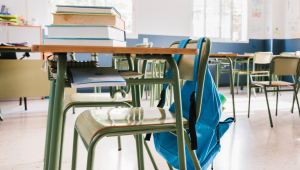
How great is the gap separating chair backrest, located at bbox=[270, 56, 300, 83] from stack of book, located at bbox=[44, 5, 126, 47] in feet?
7.79

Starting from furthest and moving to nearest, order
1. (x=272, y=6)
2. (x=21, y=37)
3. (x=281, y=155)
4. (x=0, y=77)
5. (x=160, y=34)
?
(x=272, y=6)
(x=160, y=34)
(x=21, y=37)
(x=0, y=77)
(x=281, y=155)

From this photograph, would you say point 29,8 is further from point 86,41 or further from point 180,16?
point 86,41

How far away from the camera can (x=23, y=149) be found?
2160mm

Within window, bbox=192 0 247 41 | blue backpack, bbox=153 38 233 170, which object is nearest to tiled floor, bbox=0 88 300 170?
blue backpack, bbox=153 38 233 170

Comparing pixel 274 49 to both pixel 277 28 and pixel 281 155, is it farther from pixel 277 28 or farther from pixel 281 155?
pixel 281 155

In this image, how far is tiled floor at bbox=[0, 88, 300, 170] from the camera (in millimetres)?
1830

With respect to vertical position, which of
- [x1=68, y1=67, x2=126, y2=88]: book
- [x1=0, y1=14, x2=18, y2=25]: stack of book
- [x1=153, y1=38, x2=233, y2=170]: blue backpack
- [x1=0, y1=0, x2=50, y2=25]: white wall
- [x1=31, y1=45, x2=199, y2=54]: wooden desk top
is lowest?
[x1=153, y1=38, x2=233, y2=170]: blue backpack

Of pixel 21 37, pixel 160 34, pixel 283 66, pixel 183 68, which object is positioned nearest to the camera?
pixel 183 68

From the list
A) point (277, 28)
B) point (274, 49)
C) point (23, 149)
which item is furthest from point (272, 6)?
point (23, 149)

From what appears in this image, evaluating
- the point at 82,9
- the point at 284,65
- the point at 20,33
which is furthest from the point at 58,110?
the point at 20,33

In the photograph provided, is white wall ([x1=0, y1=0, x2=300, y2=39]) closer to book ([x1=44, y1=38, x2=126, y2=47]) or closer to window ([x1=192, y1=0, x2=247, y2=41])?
window ([x1=192, y1=0, x2=247, y2=41])

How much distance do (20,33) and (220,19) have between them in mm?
4392

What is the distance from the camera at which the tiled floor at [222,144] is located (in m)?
1.83

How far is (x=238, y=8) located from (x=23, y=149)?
20.3 ft
